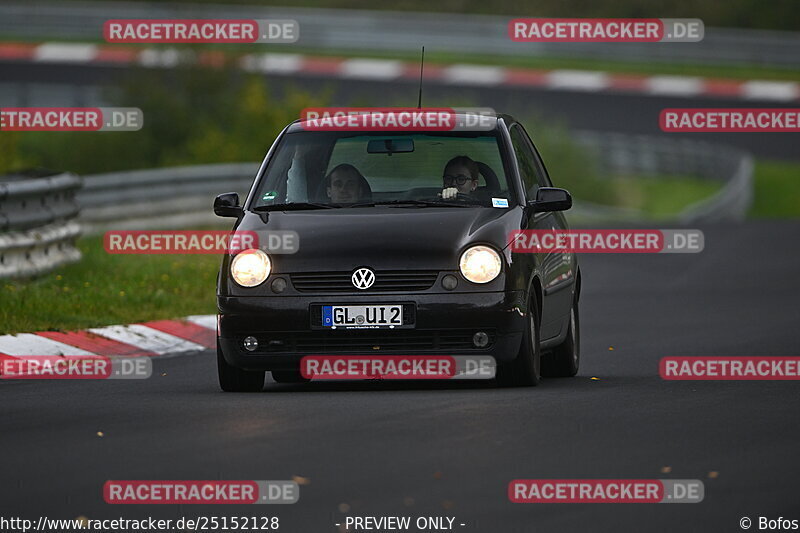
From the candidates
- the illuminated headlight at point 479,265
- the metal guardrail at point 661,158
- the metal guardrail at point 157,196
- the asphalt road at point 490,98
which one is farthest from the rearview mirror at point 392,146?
the asphalt road at point 490,98

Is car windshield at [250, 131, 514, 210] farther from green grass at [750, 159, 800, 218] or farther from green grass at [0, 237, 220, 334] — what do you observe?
green grass at [750, 159, 800, 218]

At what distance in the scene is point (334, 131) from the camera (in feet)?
39.2

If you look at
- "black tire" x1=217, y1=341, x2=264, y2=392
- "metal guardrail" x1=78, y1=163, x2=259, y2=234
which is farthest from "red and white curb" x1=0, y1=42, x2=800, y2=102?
"black tire" x1=217, y1=341, x2=264, y2=392

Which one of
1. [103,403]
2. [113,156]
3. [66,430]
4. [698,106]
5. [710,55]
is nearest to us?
[66,430]

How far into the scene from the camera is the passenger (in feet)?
37.7

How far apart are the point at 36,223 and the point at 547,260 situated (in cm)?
636

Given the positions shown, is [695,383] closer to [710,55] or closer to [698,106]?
[698,106]

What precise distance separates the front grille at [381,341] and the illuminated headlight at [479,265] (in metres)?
0.29

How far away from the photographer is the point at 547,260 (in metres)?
11.6

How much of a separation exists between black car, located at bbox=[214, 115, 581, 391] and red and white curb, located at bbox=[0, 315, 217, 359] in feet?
7.42

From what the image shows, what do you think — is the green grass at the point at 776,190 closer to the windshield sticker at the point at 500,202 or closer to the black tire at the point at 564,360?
the black tire at the point at 564,360

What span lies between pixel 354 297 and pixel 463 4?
54.8 meters

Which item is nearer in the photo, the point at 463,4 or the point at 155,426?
the point at 155,426

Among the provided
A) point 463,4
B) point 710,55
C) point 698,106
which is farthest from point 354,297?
point 463,4
